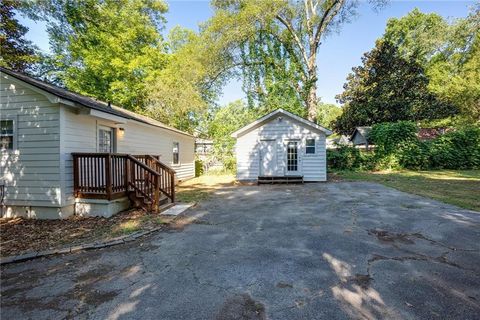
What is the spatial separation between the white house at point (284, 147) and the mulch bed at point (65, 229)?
802cm

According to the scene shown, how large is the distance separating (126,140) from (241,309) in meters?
8.92

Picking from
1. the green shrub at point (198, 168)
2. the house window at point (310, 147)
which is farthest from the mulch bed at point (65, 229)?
the green shrub at point (198, 168)

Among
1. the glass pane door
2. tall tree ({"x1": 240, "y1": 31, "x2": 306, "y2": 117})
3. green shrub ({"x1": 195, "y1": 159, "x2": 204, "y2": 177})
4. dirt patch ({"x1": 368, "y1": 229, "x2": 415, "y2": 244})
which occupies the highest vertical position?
tall tree ({"x1": 240, "y1": 31, "x2": 306, "y2": 117})

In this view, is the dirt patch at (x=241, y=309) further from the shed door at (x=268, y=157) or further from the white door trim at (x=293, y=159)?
the white door trim at (x=293, y=159)

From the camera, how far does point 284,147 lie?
13.5 m

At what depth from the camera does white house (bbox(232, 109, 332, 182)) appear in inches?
527

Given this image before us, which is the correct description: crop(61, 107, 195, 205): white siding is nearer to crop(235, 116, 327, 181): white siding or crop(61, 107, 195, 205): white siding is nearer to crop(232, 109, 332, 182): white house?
crop(232, 109, 332, 182): white house

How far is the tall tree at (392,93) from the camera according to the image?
944 inches

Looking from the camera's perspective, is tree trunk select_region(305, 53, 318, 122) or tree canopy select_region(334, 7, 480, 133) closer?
tree trunk select_region(305, 53, 318, 122)

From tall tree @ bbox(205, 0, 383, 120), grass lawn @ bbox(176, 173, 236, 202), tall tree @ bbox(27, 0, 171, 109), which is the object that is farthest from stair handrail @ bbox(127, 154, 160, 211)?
tall tree @ bbox(27, 0, 171, 109)

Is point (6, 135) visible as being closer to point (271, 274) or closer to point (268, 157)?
point (271, 274)

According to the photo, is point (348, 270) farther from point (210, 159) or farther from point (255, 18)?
point (255, 18)

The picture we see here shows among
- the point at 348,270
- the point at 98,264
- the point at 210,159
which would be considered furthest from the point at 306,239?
the point at 210,159

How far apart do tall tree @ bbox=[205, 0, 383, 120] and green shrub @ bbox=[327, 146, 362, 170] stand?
345 cm
